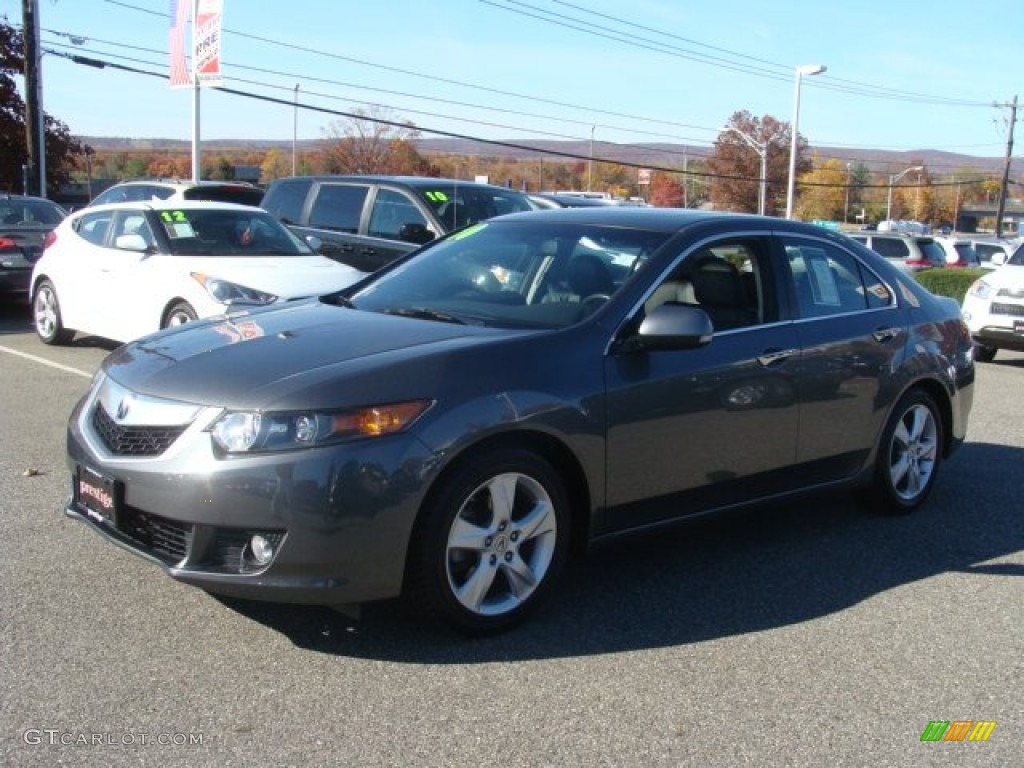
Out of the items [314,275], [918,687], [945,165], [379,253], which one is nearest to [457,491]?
[918,687]

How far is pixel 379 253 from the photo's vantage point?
445 inches

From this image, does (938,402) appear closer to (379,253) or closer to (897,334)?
(897,334)

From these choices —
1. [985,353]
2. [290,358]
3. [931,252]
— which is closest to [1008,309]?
[985,353]

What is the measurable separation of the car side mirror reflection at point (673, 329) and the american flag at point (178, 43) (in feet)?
66.3

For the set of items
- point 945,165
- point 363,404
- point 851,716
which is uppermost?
point 945,165

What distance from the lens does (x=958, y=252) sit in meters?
28.2

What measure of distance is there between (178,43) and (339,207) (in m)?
13.2

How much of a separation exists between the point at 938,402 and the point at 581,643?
10.3 feet

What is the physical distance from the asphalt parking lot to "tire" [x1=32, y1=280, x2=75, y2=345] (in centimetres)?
603

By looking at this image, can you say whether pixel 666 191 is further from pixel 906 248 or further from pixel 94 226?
pixel 94 226

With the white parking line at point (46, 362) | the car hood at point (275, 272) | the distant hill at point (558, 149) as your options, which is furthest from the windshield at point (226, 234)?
the distant hill at point (558, 149)

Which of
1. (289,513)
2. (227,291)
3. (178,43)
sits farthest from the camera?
(178,43)

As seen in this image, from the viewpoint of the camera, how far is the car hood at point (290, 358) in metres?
3.81

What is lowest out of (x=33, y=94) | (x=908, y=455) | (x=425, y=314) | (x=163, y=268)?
(x=908, y=455)
